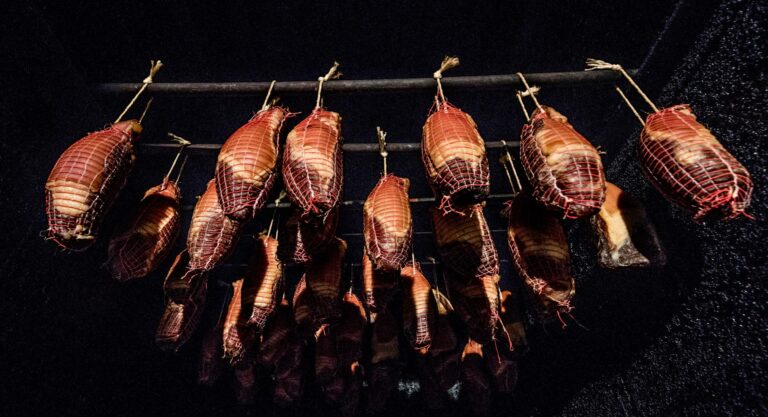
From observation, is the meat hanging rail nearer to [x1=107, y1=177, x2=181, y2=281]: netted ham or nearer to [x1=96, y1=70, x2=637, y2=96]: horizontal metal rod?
[x1=96, y1=70, x2=637, y2=96]: horizontal metal rod

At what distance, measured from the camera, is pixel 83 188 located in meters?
1.37

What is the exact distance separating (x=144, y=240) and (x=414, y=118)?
199cm

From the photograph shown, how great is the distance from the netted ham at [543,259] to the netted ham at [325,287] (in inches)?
43.8

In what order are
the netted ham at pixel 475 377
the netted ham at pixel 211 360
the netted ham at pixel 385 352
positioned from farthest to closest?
the netted ham at pixel 475 377
the netted ham at pixel 211 360
the netted ham at pixel 385 352

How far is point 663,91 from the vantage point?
1913 mm

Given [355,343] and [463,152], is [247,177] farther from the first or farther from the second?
[355,343]

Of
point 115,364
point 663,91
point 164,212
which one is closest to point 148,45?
point 164,212

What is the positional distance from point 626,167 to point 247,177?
248 cm

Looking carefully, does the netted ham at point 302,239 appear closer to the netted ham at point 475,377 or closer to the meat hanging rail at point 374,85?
the meat hanging rail at point 374,85

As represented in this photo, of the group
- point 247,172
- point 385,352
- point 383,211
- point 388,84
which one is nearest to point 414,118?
point 388,84

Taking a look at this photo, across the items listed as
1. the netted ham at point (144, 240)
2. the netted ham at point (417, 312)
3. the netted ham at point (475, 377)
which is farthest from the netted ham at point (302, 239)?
the netted ham at point (475, 377)

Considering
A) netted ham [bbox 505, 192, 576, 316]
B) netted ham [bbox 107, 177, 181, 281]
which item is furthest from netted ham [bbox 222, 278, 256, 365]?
netted ham [bbox 505, 192, 576, 316]

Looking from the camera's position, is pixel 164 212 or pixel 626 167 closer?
pixel 164 212

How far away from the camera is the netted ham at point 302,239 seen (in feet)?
6.20
